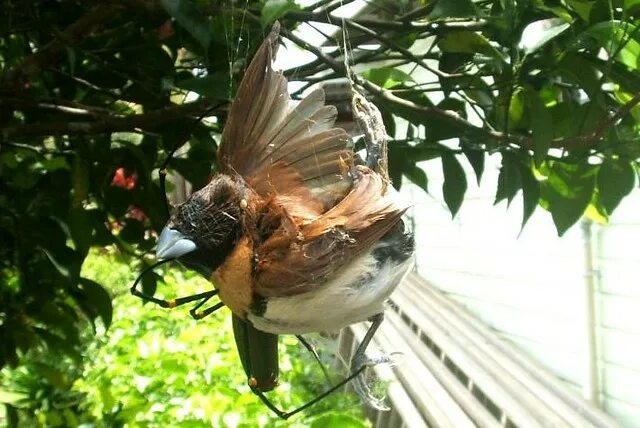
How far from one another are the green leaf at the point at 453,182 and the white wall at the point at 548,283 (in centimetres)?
22

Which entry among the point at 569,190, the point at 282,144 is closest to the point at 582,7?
the point at 569,190

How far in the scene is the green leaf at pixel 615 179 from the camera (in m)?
0.46

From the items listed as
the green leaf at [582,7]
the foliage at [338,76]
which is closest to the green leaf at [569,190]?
the foliage at [338,76]

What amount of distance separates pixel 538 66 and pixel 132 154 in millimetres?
337

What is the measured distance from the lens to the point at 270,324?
23 centimetres

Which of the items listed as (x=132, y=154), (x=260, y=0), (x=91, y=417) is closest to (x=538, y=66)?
(x=260, y=0)

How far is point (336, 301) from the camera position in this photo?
23cm

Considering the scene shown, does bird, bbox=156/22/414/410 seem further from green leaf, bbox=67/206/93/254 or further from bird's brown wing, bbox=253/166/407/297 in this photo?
green leaf, bbox=67/206/93/254

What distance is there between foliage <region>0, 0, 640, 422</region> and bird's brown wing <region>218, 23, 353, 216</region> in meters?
0.07

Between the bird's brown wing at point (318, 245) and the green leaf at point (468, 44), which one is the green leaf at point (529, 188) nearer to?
the green leaf at point (468, 44)

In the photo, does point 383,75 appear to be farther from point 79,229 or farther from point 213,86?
point 79,229

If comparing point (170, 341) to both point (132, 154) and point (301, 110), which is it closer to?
point (132, 154)

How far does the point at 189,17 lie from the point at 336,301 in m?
0.21

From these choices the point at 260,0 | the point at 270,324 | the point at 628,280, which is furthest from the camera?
the point at 628,280
